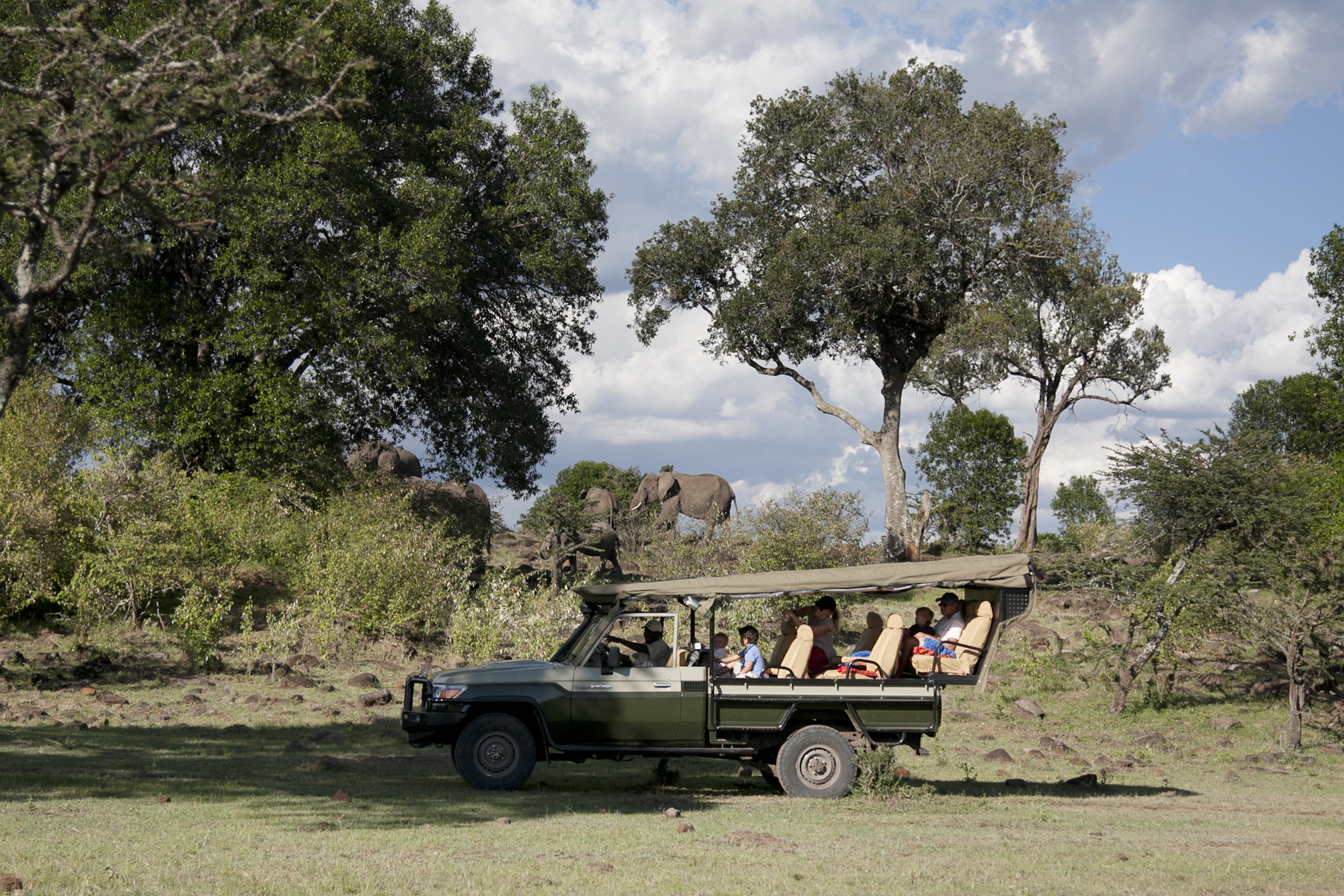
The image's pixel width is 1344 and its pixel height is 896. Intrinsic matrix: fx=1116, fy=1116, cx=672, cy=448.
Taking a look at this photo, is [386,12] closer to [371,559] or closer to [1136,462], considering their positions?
[371,559]

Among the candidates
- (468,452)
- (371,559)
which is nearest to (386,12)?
(468,452)

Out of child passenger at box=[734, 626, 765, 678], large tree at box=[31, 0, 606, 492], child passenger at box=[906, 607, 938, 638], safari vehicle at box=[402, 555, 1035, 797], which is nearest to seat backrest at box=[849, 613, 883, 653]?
child passenger at box=[906, 607, 938, 638]

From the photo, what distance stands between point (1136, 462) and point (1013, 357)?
61.9 ft

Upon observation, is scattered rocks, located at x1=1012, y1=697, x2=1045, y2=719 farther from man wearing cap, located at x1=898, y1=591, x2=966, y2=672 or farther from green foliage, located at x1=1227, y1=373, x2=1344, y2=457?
green foliage, located at x1=1227, y1=373, x2=1344, y2=457

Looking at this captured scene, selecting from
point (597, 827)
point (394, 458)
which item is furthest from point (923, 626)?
point (394, 458)

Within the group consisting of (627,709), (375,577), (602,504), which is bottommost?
(627,709)

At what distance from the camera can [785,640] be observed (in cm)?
1258

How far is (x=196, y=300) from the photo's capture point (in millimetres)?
26516

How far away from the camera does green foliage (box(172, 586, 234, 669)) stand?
20062 millimetres

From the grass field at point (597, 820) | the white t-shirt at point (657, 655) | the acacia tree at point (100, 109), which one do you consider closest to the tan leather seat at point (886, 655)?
the grass field at point (597, 820)

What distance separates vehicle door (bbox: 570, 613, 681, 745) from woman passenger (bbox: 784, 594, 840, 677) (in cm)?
180

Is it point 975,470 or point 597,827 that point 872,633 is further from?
point 975,470

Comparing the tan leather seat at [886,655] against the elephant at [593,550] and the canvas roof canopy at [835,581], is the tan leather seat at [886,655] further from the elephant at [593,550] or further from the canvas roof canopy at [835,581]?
the elephant at [593,550]

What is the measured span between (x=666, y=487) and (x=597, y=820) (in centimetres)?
4497
